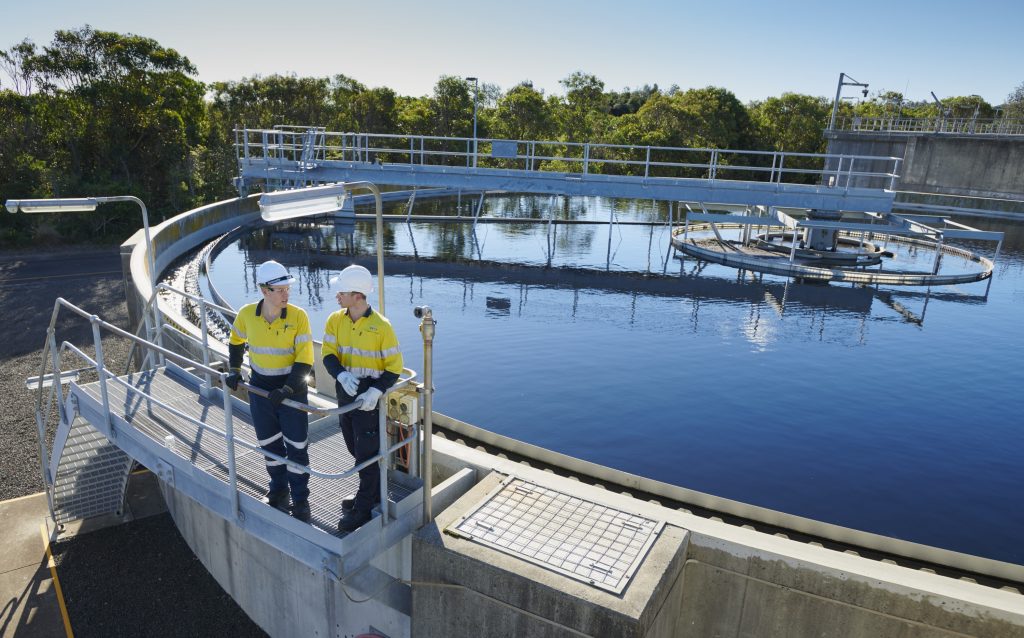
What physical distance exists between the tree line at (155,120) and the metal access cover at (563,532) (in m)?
Answer: 22.9

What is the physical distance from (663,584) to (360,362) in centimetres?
274

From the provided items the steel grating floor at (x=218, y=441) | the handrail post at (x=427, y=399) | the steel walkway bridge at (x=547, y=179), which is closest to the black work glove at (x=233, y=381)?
the steel grating floor at (x=218, y=441)

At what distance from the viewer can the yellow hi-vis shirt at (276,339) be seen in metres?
4.89

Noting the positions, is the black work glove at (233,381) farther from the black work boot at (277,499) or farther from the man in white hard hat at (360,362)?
the black work boot at (277,499)

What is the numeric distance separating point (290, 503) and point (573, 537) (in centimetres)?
220

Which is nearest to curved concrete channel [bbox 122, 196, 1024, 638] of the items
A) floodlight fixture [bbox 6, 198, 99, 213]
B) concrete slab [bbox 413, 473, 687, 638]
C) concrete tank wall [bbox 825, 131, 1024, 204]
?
concrete slab [bbox 413, 473, 687, 638]

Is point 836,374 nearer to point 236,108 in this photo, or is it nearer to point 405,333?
point 405,333

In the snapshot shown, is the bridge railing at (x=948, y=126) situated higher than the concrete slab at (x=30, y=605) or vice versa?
the bridge railing at (x=948, y=126)

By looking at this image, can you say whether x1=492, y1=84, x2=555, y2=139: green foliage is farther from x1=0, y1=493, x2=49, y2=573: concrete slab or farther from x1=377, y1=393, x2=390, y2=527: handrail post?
x1=377, y1=393, x2=390, y2=527: handrail post

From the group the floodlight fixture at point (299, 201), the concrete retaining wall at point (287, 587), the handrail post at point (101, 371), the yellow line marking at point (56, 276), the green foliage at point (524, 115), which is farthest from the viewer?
the green foliage at point (524, 115)

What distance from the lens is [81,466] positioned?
7.89 metres

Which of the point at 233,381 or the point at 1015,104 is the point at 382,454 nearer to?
the point at 233,381

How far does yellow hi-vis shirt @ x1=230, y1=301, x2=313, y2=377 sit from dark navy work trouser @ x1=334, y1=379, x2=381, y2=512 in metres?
0.43

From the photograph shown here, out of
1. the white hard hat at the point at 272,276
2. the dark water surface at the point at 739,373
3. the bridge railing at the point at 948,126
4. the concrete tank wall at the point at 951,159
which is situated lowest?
the dark water surface at the point at 739,373
